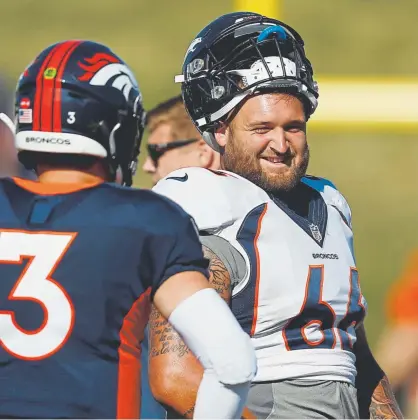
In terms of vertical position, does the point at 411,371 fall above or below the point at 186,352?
below

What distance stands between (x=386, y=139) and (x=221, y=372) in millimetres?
9281

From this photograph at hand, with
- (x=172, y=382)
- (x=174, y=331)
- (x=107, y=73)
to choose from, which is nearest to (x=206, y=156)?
(x=174, y=331)

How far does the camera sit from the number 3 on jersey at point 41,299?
8.30 feet

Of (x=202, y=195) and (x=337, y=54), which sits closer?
(x=202, y=195)

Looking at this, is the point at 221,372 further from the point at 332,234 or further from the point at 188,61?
the point at 188,61

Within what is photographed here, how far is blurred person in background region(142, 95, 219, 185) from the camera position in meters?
5.13

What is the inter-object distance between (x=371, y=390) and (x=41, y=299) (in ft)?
4.16

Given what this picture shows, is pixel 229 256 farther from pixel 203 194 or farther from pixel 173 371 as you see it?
pixel 173 371

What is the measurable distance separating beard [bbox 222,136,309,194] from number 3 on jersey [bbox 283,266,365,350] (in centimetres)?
27

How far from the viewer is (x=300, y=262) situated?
324cm

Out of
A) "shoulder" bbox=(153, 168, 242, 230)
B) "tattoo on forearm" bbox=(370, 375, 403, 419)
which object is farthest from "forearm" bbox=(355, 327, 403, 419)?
"shoulder" bbox=(153, 168, 242, 230)

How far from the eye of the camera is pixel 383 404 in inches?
135

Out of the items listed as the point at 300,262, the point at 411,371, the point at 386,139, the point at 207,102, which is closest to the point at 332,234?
the point at 300,262

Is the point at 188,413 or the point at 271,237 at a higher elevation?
the point at 271,237
